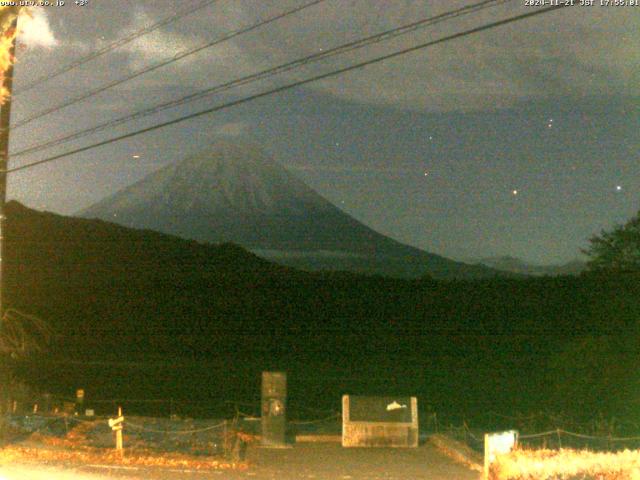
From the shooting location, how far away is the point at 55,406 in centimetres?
3509

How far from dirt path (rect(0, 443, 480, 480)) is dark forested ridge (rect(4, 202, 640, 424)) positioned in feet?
67.3

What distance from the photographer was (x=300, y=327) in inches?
3248

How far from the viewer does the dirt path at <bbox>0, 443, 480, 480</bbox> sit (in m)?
14.9

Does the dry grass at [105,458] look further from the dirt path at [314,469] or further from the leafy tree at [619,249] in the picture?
the leafy tree at [619,249]

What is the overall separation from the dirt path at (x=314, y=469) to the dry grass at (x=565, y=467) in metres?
3.26

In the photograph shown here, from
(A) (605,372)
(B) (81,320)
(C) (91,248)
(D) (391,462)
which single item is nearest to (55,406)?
(D) (391,462)

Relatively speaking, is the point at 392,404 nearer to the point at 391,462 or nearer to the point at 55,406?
the point at 391,462

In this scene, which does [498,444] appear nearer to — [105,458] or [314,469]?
[314,469]

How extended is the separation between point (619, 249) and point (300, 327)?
116 feet

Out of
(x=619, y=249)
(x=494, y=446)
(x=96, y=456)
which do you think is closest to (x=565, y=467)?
(x=494, y=446)

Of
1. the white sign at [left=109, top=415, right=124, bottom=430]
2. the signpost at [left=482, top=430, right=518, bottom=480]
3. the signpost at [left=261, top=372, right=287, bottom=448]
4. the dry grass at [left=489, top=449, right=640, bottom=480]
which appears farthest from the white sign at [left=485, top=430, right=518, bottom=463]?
the white sign at [left=109, top=415, right=124, bottom=430]

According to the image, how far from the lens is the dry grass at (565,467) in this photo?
11.4 meters

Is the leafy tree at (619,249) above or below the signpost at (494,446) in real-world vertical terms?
above

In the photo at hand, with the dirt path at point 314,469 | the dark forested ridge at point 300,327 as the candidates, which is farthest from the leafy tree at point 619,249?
the dirt path at point 314,469
